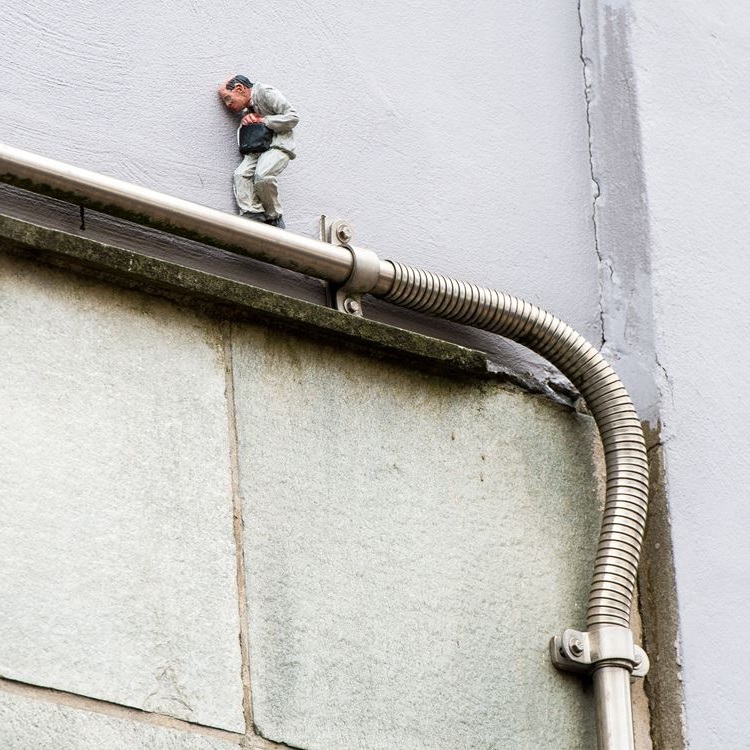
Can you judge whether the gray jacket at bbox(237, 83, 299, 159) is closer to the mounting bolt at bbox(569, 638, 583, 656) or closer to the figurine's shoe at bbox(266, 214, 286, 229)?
the figurine's shoe at bbox(266, 214, 286, 229)

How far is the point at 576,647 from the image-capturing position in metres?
2.73

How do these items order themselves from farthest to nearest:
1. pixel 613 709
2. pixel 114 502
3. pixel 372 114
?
pixel 372 114, pixel 613 709, pixel 114 502

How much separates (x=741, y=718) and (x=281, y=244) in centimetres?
110

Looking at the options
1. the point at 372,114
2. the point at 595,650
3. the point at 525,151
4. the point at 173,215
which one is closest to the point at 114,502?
the point at 173,215

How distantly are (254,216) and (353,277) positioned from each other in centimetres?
19

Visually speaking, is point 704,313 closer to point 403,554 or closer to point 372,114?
point 372,114

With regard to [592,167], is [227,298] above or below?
below

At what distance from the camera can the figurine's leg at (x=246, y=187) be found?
2770mm

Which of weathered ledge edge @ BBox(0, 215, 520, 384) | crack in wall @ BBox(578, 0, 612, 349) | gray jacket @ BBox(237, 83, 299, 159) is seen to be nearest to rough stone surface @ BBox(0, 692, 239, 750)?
weathered ledge edge @ BBox(0, 215, 520, 384)

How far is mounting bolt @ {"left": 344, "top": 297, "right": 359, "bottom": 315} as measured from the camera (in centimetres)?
280

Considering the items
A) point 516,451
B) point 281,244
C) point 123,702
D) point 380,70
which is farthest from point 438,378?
point 123,702

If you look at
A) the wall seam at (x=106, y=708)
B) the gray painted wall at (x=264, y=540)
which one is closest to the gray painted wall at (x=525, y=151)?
the gray painted wall at (x=264, y=540)

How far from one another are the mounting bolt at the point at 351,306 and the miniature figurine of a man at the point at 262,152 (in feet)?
0.54

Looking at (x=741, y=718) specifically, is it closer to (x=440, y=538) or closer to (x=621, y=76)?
(x=440, y=538)
